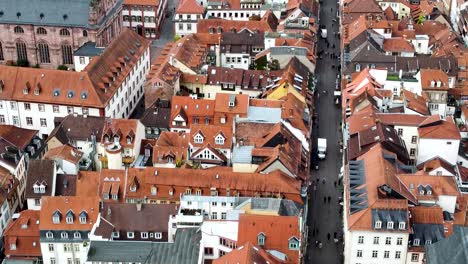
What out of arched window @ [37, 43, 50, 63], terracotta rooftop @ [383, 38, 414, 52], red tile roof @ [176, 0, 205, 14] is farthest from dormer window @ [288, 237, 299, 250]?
red tile roof @ [176, 0, 205, 14]

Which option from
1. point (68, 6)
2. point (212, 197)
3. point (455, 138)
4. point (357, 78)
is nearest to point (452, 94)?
point (357, 78)

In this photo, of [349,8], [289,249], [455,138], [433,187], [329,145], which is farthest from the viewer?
[349,8]

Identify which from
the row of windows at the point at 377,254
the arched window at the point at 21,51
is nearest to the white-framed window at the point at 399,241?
the row of windows at the point at 377,254

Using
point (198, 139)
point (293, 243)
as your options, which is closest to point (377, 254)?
point (293, 243)

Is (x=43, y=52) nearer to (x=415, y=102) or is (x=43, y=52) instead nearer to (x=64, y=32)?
(x=64, y=32)

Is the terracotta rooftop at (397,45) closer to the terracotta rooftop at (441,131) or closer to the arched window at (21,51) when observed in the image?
the terracotta rooftop at (441,131)

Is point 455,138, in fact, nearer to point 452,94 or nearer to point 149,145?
point 452,94
